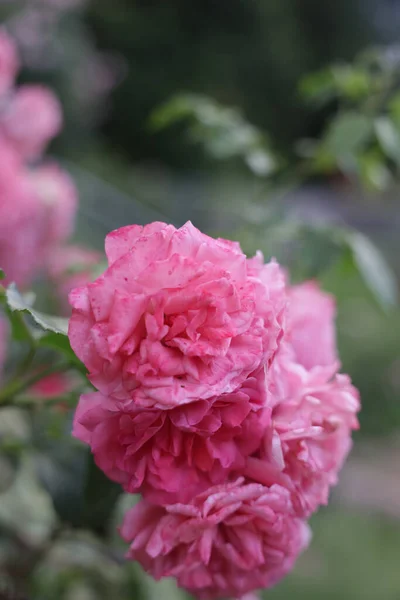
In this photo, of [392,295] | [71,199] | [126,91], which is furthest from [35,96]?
[126,91]

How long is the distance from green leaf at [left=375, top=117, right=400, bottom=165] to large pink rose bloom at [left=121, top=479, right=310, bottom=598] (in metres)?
0.40

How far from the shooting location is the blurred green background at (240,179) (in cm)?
62

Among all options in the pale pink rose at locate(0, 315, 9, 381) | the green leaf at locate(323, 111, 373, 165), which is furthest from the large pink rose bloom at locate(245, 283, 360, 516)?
the pale pink rose at locate(0, 315, 9, 381)

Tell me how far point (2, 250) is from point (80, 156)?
3650mm

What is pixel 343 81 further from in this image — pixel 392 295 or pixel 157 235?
pixel 157 235

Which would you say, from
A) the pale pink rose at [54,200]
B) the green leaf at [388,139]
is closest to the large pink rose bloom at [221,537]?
the green leaf at [388,139]

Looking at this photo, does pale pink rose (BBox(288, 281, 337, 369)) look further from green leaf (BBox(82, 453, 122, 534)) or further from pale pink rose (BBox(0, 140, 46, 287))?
pale pink rose (BBox(0, 140, 46, 287))

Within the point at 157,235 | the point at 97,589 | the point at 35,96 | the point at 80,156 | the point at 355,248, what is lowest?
the point at 97,589

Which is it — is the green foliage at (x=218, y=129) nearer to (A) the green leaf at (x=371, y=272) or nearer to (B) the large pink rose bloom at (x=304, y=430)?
(A) the green leaf at (x=371, y=272)

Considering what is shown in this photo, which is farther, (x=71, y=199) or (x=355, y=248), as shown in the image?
(x=71, y=199)

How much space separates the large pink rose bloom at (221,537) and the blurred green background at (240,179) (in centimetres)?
16

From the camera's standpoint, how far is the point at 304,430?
1.13 ft

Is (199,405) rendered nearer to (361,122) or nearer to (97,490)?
(97,490)

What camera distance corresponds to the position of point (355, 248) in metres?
0.61
